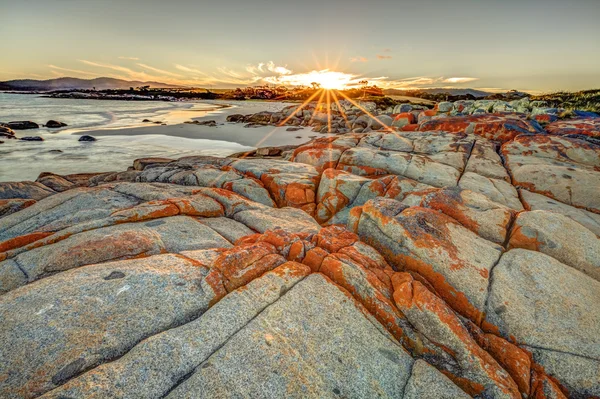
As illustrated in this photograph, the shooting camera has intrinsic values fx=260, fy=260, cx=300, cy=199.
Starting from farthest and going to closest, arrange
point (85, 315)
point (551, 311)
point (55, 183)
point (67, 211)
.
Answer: point (55, 183), point (67, 211), point (551, 311), point (85, 315)

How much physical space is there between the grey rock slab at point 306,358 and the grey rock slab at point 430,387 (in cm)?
11

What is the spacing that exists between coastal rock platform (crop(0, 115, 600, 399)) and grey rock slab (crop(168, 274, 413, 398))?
20 mm

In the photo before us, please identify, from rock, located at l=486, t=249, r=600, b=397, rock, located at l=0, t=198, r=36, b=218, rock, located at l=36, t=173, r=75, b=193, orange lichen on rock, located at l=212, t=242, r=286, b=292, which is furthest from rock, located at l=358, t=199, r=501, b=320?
rock, located at l=36, t=173, r=75, b=193

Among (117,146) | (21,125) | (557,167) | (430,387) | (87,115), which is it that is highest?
(87,115)

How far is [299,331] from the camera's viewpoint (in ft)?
14.1

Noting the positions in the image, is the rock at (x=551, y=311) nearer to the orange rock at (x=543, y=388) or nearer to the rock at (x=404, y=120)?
the orange rock at (x=543, y=388)

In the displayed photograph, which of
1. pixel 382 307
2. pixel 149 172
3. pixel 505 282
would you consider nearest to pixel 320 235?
pixel 382 307

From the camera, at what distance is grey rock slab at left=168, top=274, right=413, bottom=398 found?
3.55 m

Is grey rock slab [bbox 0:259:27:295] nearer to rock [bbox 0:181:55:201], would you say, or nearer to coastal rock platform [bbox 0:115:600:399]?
coastal rock platform [bbox 0:115:600:399]

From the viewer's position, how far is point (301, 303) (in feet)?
15.6

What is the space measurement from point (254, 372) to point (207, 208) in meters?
6.41

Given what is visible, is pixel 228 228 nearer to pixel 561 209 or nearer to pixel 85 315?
pixel 85 315

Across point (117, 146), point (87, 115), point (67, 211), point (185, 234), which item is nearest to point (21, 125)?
point (87, 115)

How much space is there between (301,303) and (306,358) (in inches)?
37.6
